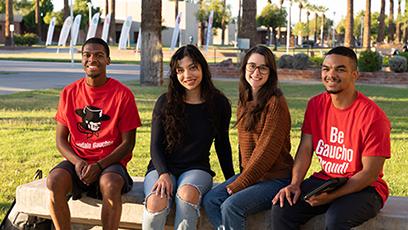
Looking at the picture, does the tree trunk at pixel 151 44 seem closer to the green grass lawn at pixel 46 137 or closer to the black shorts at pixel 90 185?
the green grass lawn at pixel 46 137

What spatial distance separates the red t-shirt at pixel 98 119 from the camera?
4.18 metres

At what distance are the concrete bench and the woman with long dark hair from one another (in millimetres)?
206

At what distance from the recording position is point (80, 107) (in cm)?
423

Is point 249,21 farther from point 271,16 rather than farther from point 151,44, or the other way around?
point 271,16

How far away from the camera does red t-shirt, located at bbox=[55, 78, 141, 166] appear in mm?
4176

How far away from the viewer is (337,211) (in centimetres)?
340

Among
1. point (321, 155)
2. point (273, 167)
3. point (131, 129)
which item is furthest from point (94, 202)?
point (321, 155)

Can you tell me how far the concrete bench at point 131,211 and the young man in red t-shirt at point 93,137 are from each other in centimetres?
11

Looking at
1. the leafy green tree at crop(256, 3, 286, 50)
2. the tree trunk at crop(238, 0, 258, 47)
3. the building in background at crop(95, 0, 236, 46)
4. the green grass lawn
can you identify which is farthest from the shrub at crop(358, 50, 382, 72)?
the building in background at crop(95, 0, 236, 46)

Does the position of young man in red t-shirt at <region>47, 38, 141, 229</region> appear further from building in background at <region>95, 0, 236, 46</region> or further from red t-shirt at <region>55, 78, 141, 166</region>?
building in background at <region>95, 0, 236, 46</region>

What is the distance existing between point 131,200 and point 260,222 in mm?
893

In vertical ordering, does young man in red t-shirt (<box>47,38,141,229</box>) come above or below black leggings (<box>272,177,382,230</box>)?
above

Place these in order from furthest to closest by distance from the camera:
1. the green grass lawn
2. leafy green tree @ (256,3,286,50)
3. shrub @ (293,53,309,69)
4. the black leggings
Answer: leafy green tree @ (256,3,286,50) < shrub @ (293,53,309,69) < the green grass lawn < the black leggings

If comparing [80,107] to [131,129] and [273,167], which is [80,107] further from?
[273,167]
